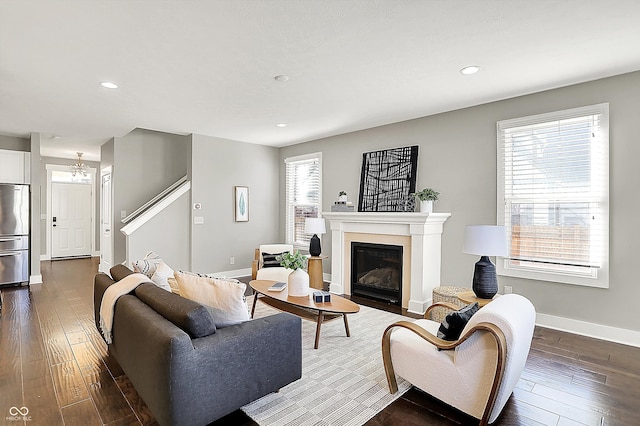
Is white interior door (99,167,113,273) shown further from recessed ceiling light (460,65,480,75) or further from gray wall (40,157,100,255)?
recessed ceiling light (460,65,480,75)

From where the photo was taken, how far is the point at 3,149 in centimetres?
578

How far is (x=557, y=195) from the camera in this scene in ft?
12.0

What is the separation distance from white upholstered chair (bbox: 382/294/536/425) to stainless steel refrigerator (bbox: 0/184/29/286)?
255 inches

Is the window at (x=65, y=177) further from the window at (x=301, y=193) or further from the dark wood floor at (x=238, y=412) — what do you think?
the dark wood floor at (x=238, y=412)

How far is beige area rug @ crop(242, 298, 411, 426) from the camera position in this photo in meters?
2.13

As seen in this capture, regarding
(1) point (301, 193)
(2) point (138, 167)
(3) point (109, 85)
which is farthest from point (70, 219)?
(3) point (109, 85)

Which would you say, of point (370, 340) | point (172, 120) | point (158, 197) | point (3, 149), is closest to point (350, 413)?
point (370, 340)

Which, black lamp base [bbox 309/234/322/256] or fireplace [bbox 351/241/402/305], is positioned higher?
black lamp base [bbox 309/234/322/256]

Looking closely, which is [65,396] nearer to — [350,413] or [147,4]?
[350,413]

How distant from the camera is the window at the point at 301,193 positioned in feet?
21.1

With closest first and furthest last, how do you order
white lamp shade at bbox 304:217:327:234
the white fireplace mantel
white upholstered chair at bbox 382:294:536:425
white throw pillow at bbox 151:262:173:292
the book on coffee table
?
1. white upholstered chair at bbox 382:294:536:425
2. white throw pillow at bbox 151:262:173:292
3. the book on coffee table
4. the white fireplace mantel
5. white lamp shade at bbox 304:217:327:234

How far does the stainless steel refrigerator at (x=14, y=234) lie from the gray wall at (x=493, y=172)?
526 centimetres

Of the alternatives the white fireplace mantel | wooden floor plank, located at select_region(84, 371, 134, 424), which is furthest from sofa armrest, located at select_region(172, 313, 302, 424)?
the white fireplace mantel

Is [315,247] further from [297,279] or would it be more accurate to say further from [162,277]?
[162,277]
